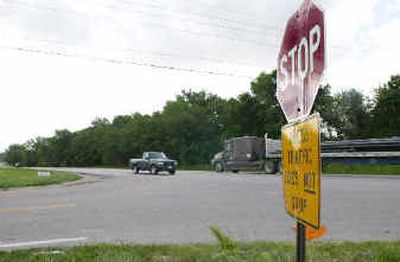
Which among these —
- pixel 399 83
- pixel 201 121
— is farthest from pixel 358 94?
pixel 201 121

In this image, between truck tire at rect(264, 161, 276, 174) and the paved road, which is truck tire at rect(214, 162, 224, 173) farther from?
the paved road

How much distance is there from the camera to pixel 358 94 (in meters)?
59.9

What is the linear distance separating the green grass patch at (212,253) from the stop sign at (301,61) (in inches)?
90.7

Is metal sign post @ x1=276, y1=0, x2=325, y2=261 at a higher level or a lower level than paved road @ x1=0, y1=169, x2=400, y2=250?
higher

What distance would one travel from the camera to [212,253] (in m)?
5.18

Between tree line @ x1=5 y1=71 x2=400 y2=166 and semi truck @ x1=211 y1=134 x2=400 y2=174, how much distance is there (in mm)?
2952

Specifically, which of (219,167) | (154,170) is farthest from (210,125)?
(154,170)

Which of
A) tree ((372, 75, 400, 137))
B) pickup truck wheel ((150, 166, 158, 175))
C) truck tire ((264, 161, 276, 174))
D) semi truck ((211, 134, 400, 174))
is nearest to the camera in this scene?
semi truck ((211, 134, 400, 174))

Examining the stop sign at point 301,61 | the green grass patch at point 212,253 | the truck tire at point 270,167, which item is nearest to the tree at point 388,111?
the truck tire at point 270,167

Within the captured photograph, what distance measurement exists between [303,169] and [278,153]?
29.6 metres

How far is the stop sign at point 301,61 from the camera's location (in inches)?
90.8

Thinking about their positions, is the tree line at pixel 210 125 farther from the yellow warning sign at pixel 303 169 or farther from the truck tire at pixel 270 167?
the yellow warning sign at pixel 303 169

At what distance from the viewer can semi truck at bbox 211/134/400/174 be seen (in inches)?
957

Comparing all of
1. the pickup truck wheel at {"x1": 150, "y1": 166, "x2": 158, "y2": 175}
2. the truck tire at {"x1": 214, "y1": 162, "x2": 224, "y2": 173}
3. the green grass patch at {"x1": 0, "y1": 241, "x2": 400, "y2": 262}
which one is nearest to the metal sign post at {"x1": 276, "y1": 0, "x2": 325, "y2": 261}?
the green grass patch at {"x1": 0, "y1": 241, "x2": 400, "y2": 262}
